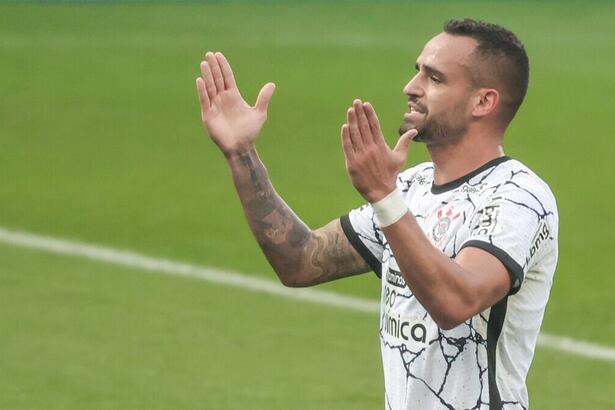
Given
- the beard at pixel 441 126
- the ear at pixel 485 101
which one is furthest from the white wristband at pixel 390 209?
the ear at pixel 485 101

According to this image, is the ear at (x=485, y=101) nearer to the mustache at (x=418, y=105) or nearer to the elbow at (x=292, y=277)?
the mustache at (x=418, y=105)

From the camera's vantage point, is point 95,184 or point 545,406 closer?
point 545,406

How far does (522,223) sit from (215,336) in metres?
5.16

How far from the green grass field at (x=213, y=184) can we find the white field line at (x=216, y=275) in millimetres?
125

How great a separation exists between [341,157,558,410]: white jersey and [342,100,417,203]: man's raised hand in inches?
14.8

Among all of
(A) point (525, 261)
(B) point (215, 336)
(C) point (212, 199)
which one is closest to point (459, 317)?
(A) point (525, 261)

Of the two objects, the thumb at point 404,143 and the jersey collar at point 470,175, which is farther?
the jersey collar at point 470,175

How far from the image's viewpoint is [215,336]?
34.1 ft

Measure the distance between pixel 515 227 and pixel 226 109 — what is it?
1.21 meters

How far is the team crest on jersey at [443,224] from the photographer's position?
563 centimetres

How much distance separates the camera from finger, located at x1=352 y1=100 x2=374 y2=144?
203 inches

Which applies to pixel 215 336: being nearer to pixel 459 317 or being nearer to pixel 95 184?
pixel 95 184

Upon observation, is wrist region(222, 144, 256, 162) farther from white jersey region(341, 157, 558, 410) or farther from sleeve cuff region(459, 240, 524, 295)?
sleeve cuff region(459, 240, 524, 295)

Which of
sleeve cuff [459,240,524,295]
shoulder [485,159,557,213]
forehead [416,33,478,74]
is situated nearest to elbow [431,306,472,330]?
sleeve cuff [459,240,524,295]
